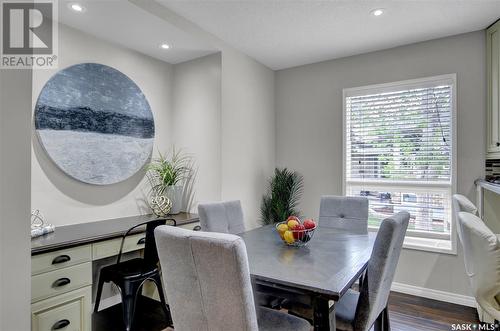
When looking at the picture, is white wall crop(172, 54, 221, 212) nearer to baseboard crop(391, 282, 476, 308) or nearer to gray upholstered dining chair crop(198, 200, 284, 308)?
gray upholstered dining chair crop(198, 200, 284, 308)

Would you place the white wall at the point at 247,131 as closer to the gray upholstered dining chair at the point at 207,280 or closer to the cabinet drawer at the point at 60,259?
the cabinet drawer at the point at 60,259

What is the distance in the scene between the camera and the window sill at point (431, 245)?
9.50 ft

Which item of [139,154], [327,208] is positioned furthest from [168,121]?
[327,208]

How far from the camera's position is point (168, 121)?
11.3ft

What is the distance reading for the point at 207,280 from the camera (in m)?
1.20

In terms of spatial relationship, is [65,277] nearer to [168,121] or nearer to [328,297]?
[328,297]

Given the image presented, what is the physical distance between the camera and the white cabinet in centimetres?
255

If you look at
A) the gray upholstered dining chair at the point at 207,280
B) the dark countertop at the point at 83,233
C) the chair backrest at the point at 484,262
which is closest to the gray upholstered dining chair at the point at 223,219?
the dark countertop at the point at 83,233

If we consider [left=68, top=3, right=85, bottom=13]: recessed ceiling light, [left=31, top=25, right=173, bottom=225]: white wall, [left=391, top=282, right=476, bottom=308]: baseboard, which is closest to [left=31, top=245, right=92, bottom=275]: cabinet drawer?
[left=31, top=25, right=173, bottom=225]: white wall

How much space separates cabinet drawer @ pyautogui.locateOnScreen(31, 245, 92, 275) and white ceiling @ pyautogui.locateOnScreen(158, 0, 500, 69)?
1.97m

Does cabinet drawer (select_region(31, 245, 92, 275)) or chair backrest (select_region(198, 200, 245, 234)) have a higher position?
chair backrest (select_region(198, 200, 245, 234))

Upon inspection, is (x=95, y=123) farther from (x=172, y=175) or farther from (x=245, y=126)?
(x=245, y=126)

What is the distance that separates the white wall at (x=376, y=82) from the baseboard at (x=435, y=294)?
0.14 ft

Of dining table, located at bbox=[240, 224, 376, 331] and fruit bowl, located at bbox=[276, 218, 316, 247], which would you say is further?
fruit bowl, located at bbox=[276, 218, 316, 247]
